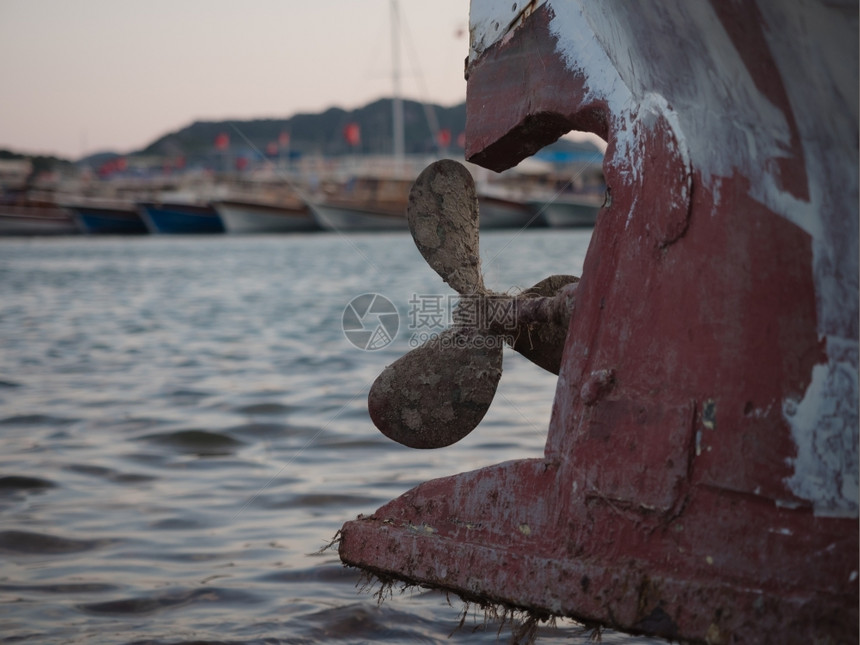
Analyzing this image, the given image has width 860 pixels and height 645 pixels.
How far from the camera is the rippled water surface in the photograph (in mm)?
3111

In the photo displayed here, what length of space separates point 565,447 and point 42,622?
6.00 ft

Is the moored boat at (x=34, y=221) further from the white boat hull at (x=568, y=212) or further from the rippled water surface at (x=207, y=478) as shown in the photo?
the rippled water surface at (x=207, y=478)

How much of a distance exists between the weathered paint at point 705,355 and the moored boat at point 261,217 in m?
46.1

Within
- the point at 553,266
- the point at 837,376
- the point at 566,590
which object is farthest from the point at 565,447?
the point at 553,266

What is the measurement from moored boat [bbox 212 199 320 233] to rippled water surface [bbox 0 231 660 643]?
3695 cm

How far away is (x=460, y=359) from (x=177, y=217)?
48720mm

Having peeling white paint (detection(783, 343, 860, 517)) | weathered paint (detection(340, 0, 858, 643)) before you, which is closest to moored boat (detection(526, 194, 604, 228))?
weathered paint (detection(340, 0, 858, 643))

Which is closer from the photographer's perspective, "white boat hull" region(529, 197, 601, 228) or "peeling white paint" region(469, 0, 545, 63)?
"peeling white paint" region(469, 0, 545, 63)

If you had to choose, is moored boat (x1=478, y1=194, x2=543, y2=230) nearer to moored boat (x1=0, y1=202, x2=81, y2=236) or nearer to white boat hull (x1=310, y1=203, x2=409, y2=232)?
white boat hull (x1=310, y1=203, x2=409, y2=232)

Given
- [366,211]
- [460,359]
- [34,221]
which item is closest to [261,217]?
[366,211]

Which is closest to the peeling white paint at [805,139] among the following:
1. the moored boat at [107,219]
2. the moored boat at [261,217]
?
the moored boat at [261,217]

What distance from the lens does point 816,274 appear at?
5.92 ft

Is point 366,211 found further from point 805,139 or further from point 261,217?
point 805,139

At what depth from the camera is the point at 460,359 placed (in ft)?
8.65
